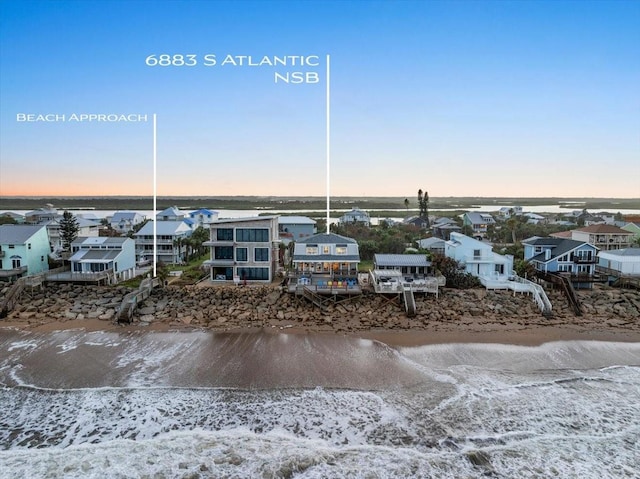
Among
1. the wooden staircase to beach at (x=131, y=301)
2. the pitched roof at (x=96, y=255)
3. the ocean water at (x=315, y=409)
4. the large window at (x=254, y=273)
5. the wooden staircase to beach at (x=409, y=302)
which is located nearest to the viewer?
the ocean water at (x=315, y=409)

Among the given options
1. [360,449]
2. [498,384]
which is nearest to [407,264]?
[498,384]

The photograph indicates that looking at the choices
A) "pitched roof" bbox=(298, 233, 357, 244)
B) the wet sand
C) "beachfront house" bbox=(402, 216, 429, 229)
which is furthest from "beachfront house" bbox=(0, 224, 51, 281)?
"beachfront house" bbox=(402, 216, 429, 229)

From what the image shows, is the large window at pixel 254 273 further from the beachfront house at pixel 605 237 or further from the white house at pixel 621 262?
the beachfront house at pixel 605 237

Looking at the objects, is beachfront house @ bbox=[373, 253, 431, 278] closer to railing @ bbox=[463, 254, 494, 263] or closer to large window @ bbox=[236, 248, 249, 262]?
railing @ bbox=[463, 254, 494, 263]

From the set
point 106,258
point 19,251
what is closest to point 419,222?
point 106,258

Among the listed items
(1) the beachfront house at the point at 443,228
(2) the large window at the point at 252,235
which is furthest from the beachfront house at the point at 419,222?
(2) the large window at the point at 252,235
